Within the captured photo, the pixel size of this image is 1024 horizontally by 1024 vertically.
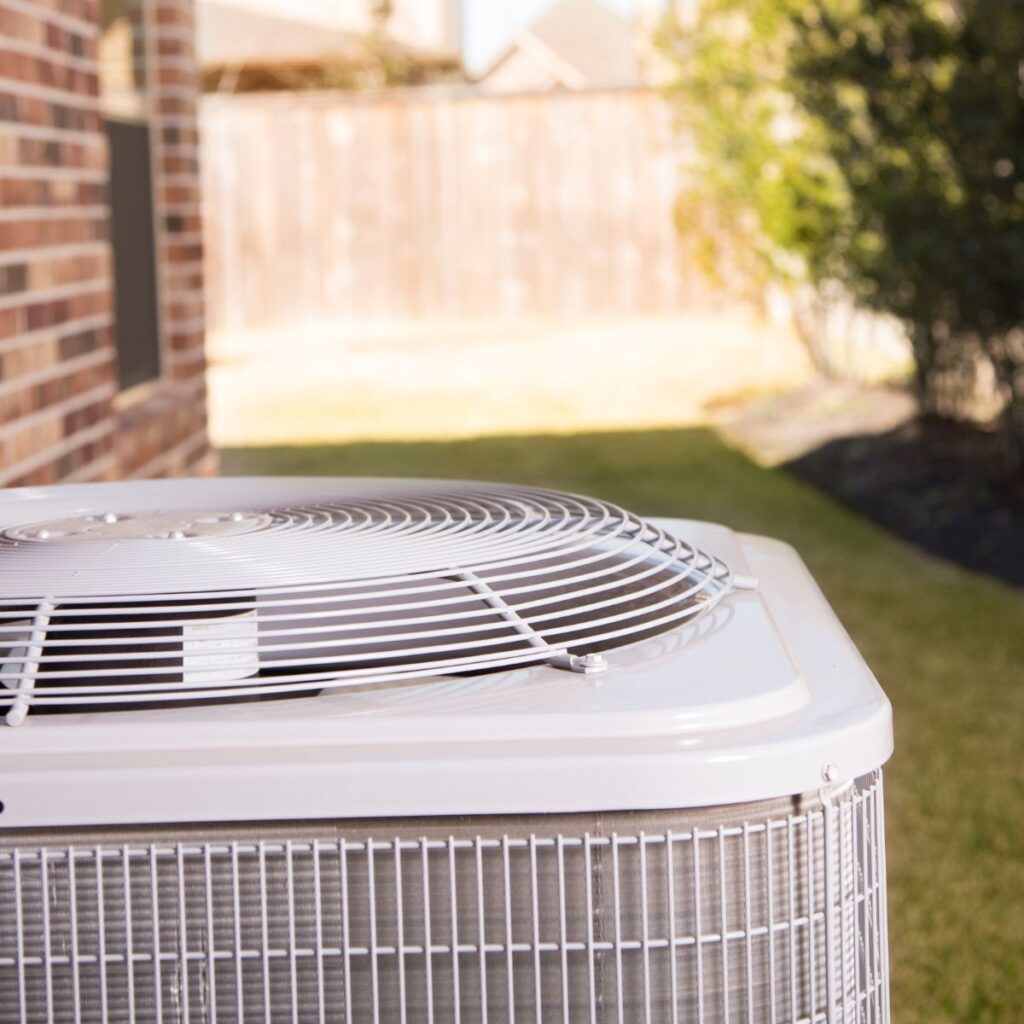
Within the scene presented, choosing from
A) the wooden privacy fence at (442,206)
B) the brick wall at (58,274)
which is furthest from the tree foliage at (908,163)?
the wooden privacy fence at (442,206)

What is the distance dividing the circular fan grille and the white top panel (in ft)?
0.16

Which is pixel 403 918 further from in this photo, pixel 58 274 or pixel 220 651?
pixel 58 274

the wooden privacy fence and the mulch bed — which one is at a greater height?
the wooden privacy fence

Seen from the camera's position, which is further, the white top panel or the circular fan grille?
the circular fan grille

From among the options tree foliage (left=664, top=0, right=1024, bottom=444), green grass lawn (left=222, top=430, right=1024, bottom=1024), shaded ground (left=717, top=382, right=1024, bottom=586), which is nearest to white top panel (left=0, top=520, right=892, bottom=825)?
green grass lawn (left=222, top=430, right=1024, bottom=1024)

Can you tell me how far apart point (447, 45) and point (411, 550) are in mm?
33246

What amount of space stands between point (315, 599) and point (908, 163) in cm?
629

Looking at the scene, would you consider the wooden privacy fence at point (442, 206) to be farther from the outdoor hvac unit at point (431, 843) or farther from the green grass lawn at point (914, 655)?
the outdoor hvac unit at point (431, 843)

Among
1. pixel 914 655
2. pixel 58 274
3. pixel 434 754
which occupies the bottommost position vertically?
pixel 914 655

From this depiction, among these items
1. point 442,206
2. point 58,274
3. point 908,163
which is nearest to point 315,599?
point 58,274

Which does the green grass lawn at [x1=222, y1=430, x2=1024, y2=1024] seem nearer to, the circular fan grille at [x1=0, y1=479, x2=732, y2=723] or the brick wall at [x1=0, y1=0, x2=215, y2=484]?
the circular fan grille at [x1=0, y1=479, x2=732, y2=723]

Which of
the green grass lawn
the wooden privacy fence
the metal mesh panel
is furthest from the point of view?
the wooden privacy fence

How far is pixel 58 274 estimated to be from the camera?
334cm

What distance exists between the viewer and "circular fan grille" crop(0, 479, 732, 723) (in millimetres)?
1388
